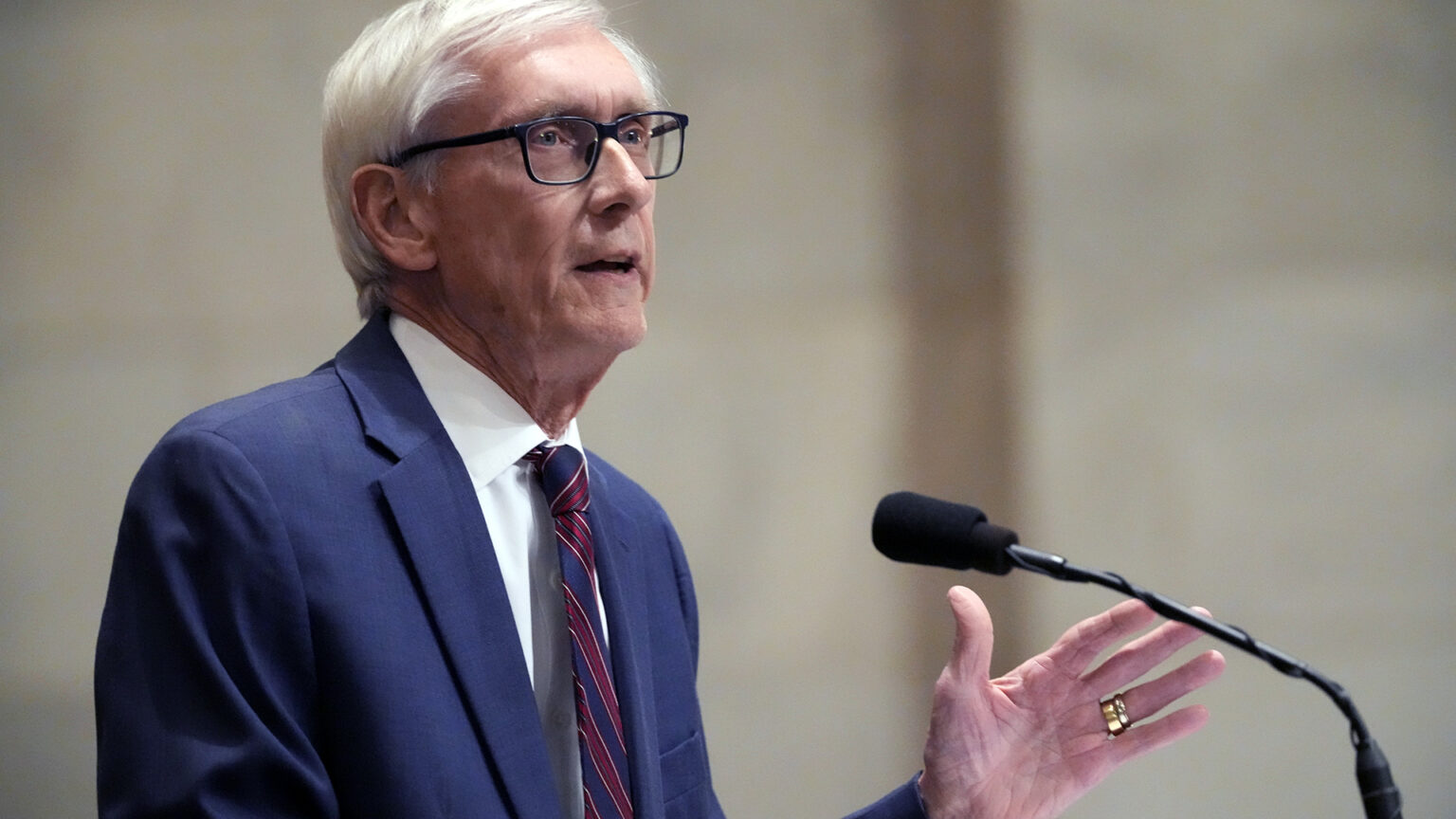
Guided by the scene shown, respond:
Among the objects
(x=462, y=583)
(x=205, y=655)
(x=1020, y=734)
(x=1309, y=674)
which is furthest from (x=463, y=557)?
(x=1309, y=674)

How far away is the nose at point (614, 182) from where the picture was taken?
146 cm

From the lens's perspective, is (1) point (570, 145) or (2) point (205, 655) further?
(1) point (570, 145)

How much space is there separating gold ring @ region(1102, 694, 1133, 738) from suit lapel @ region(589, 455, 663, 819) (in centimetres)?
50

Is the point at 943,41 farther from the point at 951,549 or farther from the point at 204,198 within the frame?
the point at 951,549

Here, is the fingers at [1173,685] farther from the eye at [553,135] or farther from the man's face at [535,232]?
the eye at [553,135]

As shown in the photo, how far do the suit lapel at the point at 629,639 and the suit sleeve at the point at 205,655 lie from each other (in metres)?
0.34

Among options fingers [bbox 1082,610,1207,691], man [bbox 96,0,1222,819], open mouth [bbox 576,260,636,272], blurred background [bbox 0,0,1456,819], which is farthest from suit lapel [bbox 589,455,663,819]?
blurred background [bbox 0,0,1456,819]

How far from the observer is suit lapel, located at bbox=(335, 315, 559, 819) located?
1.25 m

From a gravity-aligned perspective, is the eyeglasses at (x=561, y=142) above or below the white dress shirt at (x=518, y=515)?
above

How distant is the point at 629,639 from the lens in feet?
4.75

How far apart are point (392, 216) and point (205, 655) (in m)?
0.58

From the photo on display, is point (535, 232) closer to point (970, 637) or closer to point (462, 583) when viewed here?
point (462, 583)

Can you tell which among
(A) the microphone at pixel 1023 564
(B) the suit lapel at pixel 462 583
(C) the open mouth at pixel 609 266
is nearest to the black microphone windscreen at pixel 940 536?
(A) the microphone at pixel 1023 564

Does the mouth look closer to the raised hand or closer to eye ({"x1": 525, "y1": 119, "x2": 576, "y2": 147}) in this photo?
eye ({"x1": 525, "y1": 119, "x2": 576, "y2": 147})
